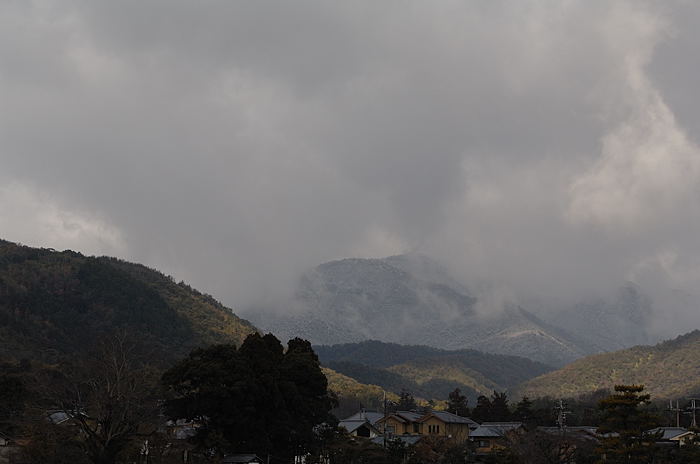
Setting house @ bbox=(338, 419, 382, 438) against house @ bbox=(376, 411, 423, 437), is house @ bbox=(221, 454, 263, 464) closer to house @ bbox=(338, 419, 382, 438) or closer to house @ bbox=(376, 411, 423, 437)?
house @ bbox=(338, 419, 382, 438)

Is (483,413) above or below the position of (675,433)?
above

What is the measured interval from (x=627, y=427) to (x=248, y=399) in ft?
91.3

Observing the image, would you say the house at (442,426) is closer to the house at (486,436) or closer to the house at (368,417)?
the house at (486,436)

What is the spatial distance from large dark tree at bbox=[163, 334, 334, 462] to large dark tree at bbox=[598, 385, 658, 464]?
2238cm

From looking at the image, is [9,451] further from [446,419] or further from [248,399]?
[446,419]

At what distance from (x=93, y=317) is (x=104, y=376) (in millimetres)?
136325

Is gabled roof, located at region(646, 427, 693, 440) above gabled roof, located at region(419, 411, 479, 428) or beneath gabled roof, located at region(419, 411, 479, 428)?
beneath

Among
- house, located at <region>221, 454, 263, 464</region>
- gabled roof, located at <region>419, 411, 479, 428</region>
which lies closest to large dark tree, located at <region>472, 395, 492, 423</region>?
gabled roof, located at <region>419, 411, 479, 428</region>

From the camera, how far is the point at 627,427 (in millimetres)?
59281

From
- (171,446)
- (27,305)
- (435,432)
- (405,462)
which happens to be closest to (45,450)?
(171,446)

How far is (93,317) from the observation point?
17688 cm

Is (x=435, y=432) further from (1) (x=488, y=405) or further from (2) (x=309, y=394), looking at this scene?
(2) (x=309, y=394)

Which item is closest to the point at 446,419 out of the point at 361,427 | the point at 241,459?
the point at 361,427

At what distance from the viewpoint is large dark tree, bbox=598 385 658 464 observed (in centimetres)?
5812
